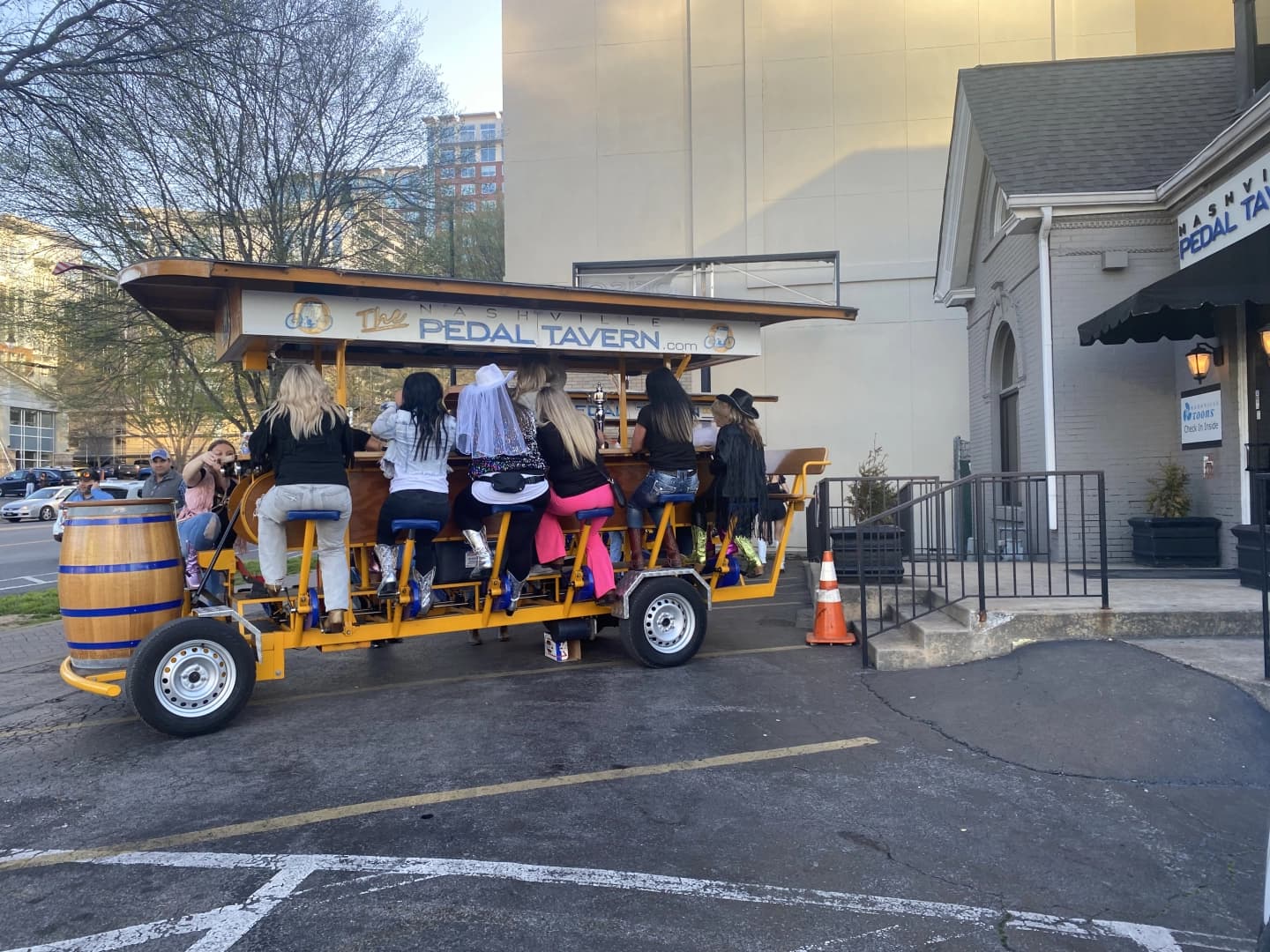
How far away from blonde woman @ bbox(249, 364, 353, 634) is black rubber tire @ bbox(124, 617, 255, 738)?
0.48m

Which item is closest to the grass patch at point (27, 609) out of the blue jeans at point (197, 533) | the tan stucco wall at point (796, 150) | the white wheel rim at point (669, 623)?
the blue jeans at point (197, 533)

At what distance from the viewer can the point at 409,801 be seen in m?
4.38

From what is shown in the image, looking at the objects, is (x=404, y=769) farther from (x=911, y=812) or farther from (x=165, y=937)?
(x=911, y=812)

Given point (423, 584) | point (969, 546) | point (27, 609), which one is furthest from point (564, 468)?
point (27, 609)

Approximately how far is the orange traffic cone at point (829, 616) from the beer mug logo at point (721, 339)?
6.43ft

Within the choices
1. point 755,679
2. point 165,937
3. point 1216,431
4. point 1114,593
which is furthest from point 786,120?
point 165,937

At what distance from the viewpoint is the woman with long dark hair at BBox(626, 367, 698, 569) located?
276 inches

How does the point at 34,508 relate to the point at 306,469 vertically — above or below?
below

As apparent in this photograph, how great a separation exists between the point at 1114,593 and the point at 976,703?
2.60 m

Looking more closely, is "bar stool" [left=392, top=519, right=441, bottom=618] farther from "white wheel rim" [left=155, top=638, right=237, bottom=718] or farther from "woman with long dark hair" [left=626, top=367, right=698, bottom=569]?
"woman with long dark hair" [left=626, top=367, right=698, bottom=569]

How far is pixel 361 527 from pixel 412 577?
20.2 inches

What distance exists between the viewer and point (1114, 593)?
754 cm

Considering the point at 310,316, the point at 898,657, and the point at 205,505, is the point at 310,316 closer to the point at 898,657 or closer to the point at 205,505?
the point at 205,505

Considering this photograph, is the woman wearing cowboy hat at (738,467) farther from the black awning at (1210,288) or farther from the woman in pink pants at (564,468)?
the black awning at (1210,288)
